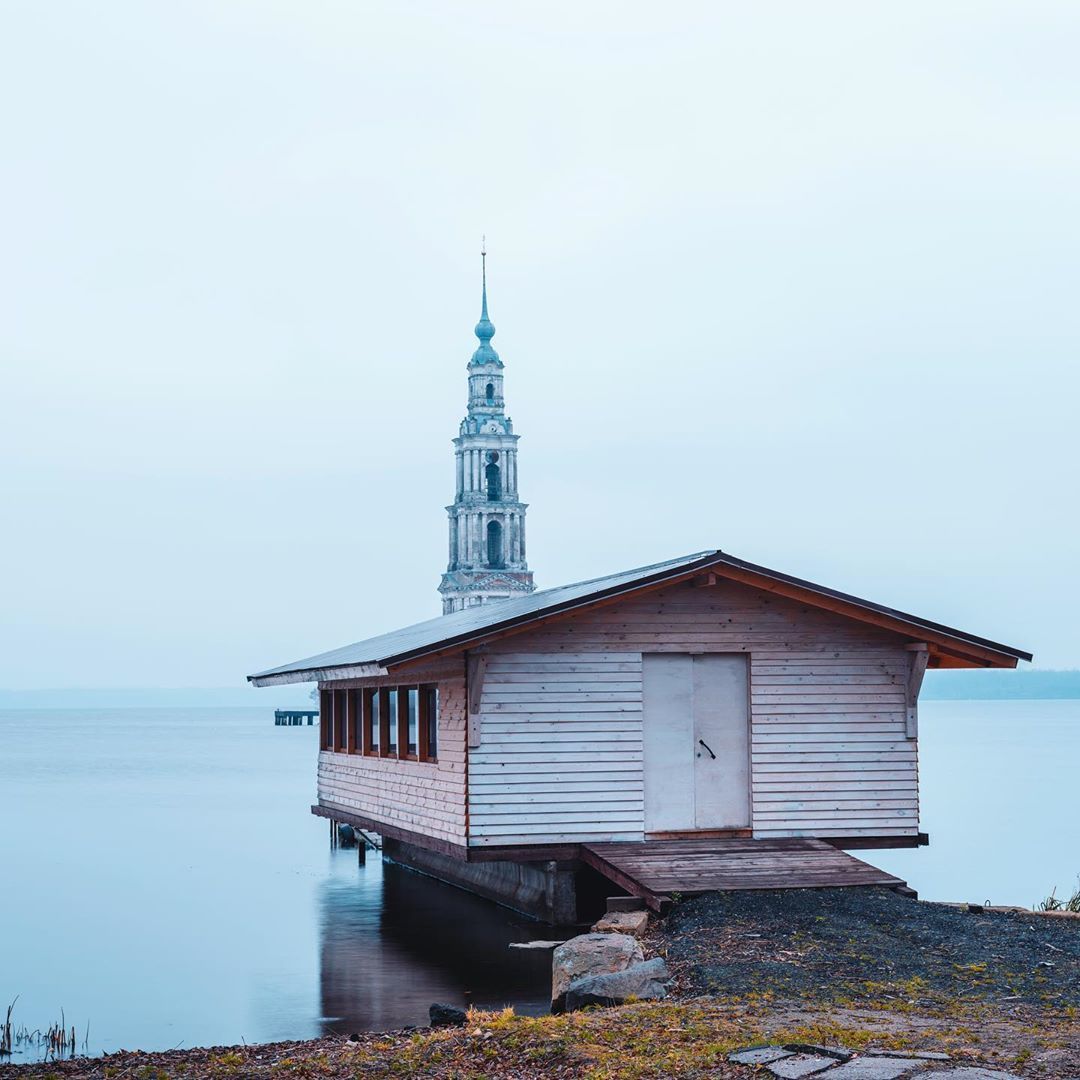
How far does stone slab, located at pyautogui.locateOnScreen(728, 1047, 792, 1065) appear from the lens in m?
9.66

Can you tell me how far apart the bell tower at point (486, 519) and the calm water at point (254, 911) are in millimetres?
64410

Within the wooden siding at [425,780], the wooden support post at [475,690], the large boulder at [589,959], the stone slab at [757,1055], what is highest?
the wooden support post at [475,690]

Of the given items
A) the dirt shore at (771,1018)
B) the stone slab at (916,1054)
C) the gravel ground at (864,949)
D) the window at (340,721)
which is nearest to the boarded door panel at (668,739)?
the gravel ground at (864,949)

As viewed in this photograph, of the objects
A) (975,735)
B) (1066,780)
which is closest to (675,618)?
(1066,780)

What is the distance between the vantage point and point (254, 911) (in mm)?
28922

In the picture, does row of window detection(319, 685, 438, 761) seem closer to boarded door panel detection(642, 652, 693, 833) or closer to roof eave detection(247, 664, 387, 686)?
roof eave detection(247, 664, 387, 686)

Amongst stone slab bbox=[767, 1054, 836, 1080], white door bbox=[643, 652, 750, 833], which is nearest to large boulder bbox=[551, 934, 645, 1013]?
stone slab bbox=[767, 1054, 836, 1080]

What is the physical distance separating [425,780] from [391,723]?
311cm

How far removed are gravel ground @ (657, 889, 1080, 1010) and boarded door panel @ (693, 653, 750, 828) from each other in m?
3.11

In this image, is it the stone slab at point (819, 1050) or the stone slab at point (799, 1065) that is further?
the stone slab at point (819, 1050)

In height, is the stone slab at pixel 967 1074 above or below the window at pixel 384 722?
below

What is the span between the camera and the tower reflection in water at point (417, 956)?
17844 mm

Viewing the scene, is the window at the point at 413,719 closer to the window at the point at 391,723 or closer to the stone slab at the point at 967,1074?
the window at the point at 391,723

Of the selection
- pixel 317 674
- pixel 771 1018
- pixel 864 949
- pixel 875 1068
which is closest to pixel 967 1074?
pixel 875 1068
